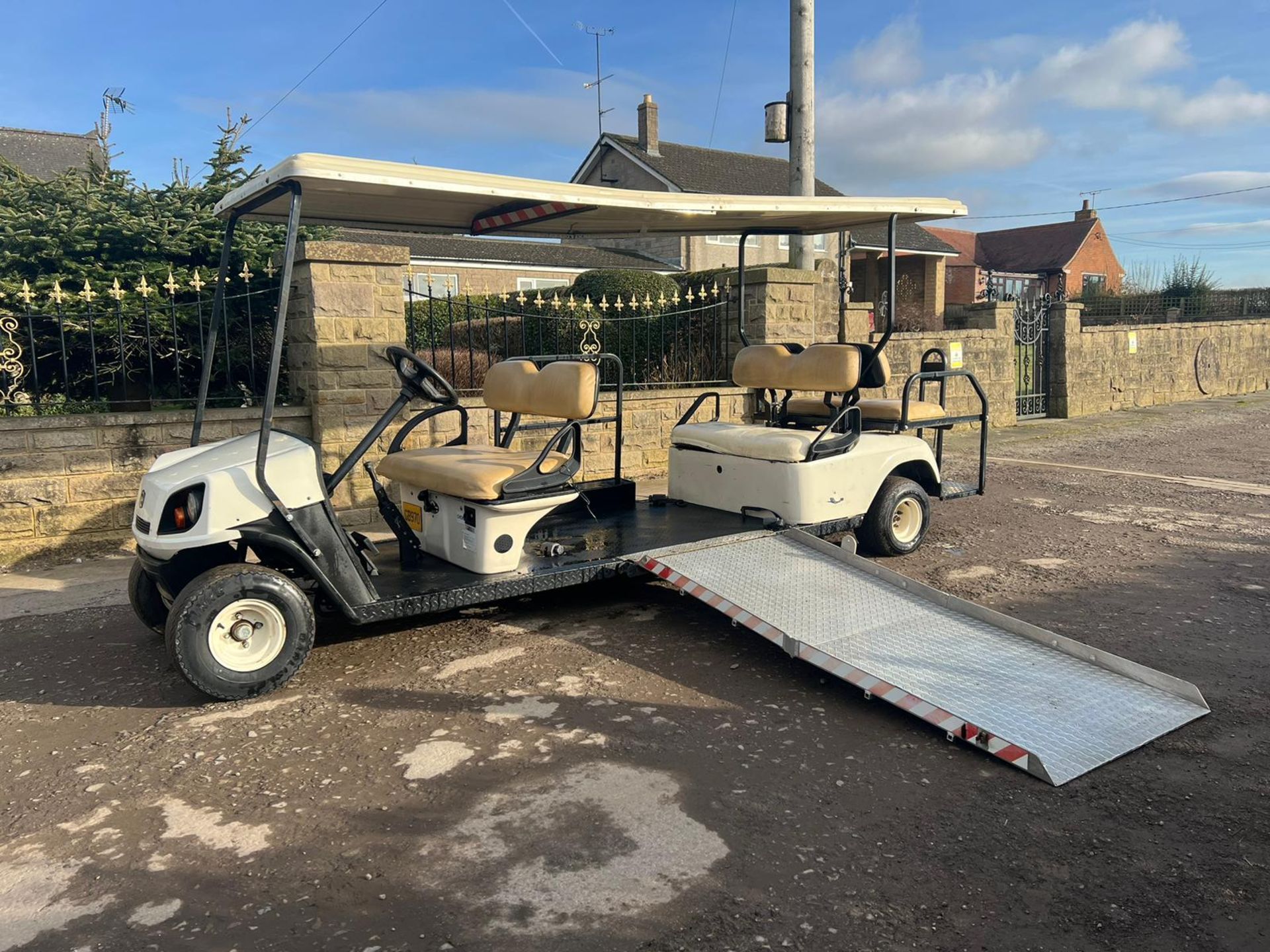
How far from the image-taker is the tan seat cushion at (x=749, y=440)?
5715 mm

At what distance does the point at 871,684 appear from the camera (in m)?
3.84

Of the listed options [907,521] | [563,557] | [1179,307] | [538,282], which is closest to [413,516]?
[563,557]

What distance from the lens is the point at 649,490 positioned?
8.66 m

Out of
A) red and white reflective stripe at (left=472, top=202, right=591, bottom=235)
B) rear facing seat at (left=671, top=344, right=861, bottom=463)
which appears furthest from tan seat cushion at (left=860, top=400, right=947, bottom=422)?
red and white reflective stripe at (left=472, top=202, right=591, bottom=235)

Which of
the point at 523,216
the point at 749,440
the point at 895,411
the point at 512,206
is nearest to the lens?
the point at 512,206

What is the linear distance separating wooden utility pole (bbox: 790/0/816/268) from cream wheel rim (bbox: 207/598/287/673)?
25.5 ft

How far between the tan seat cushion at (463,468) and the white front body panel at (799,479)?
1.47 metres

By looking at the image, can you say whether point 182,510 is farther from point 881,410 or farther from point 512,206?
point 881,410

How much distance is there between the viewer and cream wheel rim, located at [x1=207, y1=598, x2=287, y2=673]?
13.0 ft

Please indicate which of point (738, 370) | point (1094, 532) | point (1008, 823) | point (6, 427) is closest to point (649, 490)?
point (738, 370)

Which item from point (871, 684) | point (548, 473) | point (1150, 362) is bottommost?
point (871, 684)

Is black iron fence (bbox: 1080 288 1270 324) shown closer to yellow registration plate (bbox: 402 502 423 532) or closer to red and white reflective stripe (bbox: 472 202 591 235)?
red and white reflective stripe (bbox: 472 202 591 235)

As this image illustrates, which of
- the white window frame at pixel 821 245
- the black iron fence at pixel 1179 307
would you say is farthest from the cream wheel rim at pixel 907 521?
the white window frame at pixel 821 245

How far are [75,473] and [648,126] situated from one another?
28.1 meters
